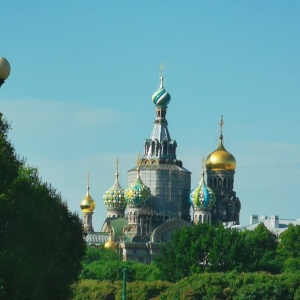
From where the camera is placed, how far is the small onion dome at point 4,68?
35.5 m

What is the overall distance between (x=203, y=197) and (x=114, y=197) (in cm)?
1136

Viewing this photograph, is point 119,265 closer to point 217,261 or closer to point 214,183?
point 217,261

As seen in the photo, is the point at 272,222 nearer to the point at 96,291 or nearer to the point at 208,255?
the point at 208,255

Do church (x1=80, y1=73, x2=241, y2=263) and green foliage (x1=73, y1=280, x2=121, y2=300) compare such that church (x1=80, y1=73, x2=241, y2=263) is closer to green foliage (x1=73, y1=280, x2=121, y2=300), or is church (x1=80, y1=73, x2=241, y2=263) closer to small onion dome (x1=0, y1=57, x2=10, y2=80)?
green foliage (x1=73, y1=280, x2=121, y2=300)

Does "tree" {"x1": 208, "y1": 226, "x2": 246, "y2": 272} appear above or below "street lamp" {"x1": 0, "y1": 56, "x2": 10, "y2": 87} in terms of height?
above

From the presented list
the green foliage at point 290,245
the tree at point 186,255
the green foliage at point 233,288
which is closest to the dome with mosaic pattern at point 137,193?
the green foliage at point 290,245

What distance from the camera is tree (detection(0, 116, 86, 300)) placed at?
3781cm

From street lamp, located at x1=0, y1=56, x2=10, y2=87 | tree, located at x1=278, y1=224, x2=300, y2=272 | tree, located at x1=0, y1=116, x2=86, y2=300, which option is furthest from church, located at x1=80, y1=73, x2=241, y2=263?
street lamp, located at x1=0, y1=56, x2=10, y2=87

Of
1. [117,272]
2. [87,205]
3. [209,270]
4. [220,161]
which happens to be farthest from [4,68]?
[87,205]

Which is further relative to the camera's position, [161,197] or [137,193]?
[161,197]

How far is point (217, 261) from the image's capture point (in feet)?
295

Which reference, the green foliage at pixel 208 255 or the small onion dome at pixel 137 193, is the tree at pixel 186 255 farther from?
the small onion dome at pixel 137 193

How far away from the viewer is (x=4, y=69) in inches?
1404

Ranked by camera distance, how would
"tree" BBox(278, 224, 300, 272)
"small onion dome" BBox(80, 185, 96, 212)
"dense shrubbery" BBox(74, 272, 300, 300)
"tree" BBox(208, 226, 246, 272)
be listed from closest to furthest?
1. "dense shrubbery" BBox(74, 272, 300, 300)
2. "tree" BBox(208, 226, 246, 272)
3. "tree" BBox(278, 224, 300, 272)
4. "small onion dome" BBox(80, 185, 96, 212)
